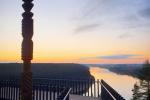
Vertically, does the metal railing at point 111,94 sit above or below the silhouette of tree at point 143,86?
above

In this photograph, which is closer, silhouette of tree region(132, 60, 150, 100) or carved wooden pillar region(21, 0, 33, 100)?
carved wooden pillar region(21, 0, 33, 100)

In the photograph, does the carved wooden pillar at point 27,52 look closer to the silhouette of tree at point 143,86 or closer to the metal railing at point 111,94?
the metal railing at point 111,94

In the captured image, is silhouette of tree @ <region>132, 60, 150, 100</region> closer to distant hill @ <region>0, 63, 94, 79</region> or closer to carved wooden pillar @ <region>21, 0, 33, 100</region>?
distant hill @ <region>0, 63, 94, 79</region>

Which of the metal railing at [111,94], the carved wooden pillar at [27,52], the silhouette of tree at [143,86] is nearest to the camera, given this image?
the metal railing at [111,94]

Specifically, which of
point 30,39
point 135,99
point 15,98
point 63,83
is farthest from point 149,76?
point 30,39

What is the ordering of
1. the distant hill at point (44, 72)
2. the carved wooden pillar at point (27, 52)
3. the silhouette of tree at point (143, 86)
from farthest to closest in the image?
the silhouette of tree at point (143, 86) → the distant hill at point (44, 72) → the carved wooden pillar at point (27, 52)

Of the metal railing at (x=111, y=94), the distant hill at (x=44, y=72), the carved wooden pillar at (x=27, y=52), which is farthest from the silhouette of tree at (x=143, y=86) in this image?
the carved wooden pillar at (x=27, y=52)

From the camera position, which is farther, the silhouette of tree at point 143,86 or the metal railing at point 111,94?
the silhouette of tree at point 143,86

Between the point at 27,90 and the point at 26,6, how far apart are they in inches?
100

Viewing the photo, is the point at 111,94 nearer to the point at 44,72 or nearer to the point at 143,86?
the point at 143,86

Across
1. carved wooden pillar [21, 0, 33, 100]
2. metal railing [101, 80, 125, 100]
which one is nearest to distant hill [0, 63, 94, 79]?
metal railing [101, 80, 125, 100]

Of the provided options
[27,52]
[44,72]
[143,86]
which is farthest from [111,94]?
[44,72]

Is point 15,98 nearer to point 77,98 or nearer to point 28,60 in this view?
point 77,98

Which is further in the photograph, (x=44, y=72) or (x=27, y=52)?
(x=44, y=72)
